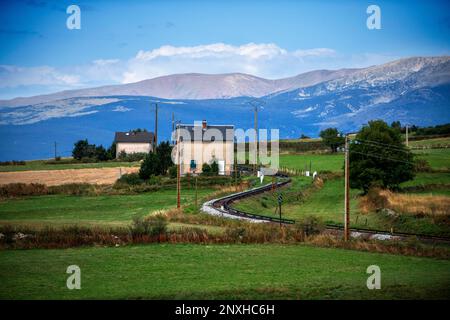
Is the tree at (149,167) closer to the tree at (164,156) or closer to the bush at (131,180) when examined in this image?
the bush at (131,180)

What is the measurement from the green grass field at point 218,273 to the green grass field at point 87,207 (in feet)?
42.8

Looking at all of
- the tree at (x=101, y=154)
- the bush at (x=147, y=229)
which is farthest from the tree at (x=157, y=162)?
the tree at (x=101, y=154)

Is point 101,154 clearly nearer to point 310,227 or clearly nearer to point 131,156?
point 131,156

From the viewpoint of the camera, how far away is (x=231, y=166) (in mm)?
97625

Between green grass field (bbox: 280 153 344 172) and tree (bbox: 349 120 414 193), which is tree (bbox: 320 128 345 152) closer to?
green grass field (bbox: 280 153 344 172)

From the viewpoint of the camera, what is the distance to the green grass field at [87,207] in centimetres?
5019

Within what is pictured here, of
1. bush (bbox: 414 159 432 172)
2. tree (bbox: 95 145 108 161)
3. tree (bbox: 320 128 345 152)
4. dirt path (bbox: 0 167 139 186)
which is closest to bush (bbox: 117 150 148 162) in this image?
tree (bbox: 95 145 108 161)

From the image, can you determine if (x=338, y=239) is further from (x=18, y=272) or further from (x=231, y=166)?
(x=231, y=166)

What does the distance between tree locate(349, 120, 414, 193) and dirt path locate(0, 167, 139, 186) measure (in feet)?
115
